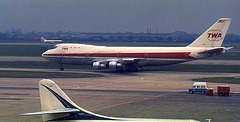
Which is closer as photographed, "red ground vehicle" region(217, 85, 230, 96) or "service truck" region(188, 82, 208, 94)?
"red ground vehicle" region(217, 85, 230, 96)

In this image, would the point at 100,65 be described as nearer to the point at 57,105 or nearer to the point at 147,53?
the point at 147,53

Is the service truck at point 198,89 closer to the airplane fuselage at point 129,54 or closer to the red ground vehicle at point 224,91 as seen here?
the red ground vehicle at point 224,91

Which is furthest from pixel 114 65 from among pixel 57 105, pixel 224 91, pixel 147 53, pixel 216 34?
pixel 57 105

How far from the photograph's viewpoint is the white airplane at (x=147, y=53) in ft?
275

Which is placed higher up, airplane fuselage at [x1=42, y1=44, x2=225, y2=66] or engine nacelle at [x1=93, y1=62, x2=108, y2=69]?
airplane fuselage at [x1=42, y1=44, x2=225, y2=66]

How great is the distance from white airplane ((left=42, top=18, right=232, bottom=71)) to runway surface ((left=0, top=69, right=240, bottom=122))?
11.2m

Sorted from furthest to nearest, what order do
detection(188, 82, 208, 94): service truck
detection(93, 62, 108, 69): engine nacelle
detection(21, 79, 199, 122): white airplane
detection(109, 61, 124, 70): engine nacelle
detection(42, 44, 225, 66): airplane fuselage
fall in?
detection(42, 44, 225, 66): airplane fuselage < detection(93, 62, 108, 69): engine nacelle < detection(109, 61, 124, 70): engine nacelle < detection(188, 82, 208, 94): service truck < detection(21, 79, 199, 122): white airplane

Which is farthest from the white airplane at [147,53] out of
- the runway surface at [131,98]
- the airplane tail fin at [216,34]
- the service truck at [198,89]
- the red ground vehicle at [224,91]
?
the red ground vehicle at [224,91]

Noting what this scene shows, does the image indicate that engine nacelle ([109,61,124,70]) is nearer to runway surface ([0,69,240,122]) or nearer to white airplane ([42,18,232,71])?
white airplane ([42,18,232,71])

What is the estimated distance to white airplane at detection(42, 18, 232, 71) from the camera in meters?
83.9

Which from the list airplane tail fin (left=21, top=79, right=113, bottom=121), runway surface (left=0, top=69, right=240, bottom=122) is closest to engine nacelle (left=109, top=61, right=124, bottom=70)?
runway surface (left=0, top=69, right=240, bottom=122)

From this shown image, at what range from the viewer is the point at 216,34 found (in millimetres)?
84250

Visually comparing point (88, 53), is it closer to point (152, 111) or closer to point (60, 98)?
point (152, 111)

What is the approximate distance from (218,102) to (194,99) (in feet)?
10.4
